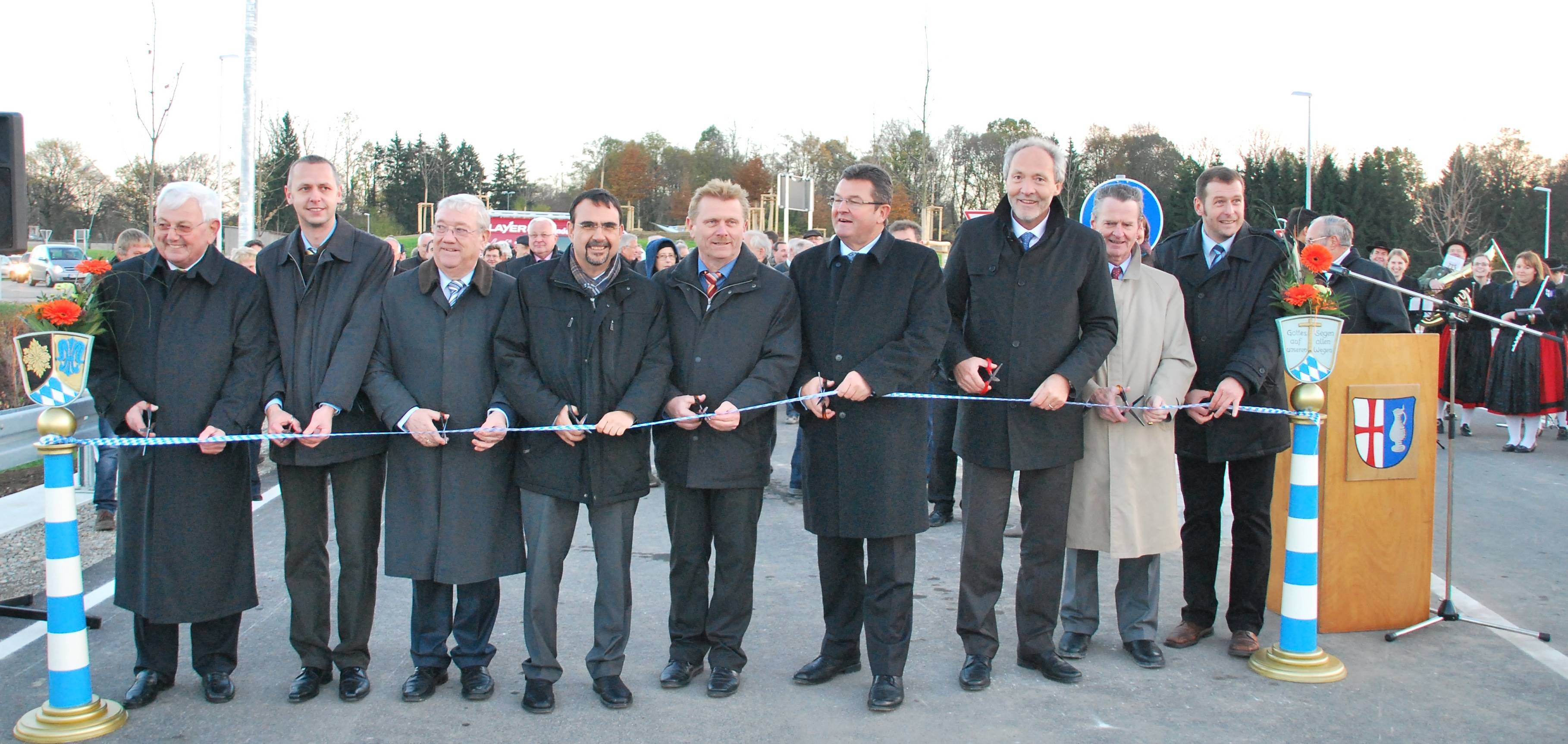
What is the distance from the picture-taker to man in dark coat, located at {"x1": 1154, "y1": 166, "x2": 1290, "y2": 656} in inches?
199

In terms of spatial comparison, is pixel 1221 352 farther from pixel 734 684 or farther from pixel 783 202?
pixel 783 202

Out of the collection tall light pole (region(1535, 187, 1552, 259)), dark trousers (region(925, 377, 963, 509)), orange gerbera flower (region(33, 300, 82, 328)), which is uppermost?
tall light pole (region(1535, 187, 1552, 259))

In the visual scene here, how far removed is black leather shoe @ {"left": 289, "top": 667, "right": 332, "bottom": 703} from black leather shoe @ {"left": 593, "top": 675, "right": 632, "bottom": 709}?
1132 millimetres

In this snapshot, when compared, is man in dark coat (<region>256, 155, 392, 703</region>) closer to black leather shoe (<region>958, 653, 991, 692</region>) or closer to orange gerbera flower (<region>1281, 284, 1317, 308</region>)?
black leather shoe (<region>958, 653, 991, 692</region>)

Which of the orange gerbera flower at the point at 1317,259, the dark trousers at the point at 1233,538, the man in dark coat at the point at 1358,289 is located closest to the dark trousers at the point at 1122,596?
the dark trousers at the point at 1233,538

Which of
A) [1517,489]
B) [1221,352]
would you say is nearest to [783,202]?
[1517,489]

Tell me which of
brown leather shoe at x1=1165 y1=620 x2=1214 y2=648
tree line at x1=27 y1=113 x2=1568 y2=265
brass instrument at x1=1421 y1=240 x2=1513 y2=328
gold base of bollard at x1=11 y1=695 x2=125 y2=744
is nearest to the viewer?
gold base of bollard at x1=11 y1=695 x2=125 y2=744

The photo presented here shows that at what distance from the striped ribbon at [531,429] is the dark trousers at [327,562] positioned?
0.21m

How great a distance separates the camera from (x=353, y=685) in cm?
452

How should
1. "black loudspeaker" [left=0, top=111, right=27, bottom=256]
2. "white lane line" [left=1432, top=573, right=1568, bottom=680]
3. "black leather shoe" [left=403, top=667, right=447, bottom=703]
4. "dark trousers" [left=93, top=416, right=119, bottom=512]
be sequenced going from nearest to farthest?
1. "black leather shoe" [left=403, top=667, right=447, bottom=703]
2. "white lane line" [left=1432, top=573, right=1568, bottom=680]
3. "black loudspeaker" [left=0, top=111, right=27, bottom=256]
4. "dark trousers" [left=93, top=416, right=119, bottom=512]

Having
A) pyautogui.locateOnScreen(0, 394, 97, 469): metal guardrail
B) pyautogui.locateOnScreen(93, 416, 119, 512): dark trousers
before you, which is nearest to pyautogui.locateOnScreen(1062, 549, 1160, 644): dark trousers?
pyautogui.locateOnScreen(0, 394, 97, 469): metal guardrail

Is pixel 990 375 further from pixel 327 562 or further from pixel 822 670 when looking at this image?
pixel 327 562

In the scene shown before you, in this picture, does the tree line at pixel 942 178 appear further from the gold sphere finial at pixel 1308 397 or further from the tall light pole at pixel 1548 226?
the gold sphere finial at pixel 1308 397

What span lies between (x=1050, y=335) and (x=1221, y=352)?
0.99 metres
